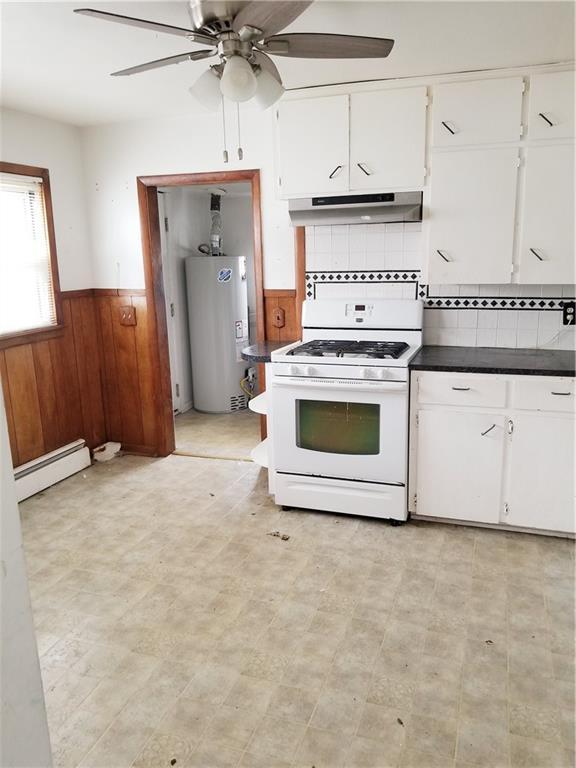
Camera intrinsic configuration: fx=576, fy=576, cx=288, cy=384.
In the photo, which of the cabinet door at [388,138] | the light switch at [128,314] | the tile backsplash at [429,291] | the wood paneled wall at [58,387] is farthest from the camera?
the light switch at [128,314]

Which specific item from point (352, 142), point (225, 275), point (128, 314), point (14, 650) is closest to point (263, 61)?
point (352, 142)

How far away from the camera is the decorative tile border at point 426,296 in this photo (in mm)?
3361

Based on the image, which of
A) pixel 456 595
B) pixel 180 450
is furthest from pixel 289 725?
pixel 180 450

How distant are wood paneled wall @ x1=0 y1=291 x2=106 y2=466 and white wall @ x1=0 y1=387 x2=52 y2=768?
2.74 m

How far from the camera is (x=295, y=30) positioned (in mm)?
2420

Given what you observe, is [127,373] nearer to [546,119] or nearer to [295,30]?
[295,30]

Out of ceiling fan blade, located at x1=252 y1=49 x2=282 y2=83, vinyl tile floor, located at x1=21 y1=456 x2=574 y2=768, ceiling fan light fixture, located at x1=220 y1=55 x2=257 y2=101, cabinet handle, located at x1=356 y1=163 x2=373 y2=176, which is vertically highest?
ceiling fan blade, located at x1=252 y1=49 x2=282 y2=83

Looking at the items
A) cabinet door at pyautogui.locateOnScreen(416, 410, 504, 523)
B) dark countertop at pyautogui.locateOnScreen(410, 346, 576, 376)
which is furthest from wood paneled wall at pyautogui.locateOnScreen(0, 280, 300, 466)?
cabinet door at pyautogui.locateOnScreen(416, 410, 504, 523)

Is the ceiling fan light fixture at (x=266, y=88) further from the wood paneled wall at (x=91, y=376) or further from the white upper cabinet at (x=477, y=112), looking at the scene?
the wood paneled wall at (x=91, y=376)

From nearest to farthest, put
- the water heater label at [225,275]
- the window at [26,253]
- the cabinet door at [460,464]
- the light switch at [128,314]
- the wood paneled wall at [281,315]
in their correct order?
the cabinet door at [460,464] → the window at [26,253] → the wood paneled wall at [281,315] → the light switch at [128,314] → the water heater label at [225,275]

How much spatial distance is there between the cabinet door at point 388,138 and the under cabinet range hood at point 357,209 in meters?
0.08

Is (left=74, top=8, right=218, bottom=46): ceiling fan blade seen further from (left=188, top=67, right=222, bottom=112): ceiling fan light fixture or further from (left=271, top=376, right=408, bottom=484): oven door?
(left=271, top=376, right=408, bottom=484): oven door

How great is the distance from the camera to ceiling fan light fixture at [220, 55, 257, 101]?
1.96m

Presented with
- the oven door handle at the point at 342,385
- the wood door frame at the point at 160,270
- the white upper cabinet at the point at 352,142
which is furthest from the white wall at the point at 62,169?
the oven door handle at the point at 342,385
